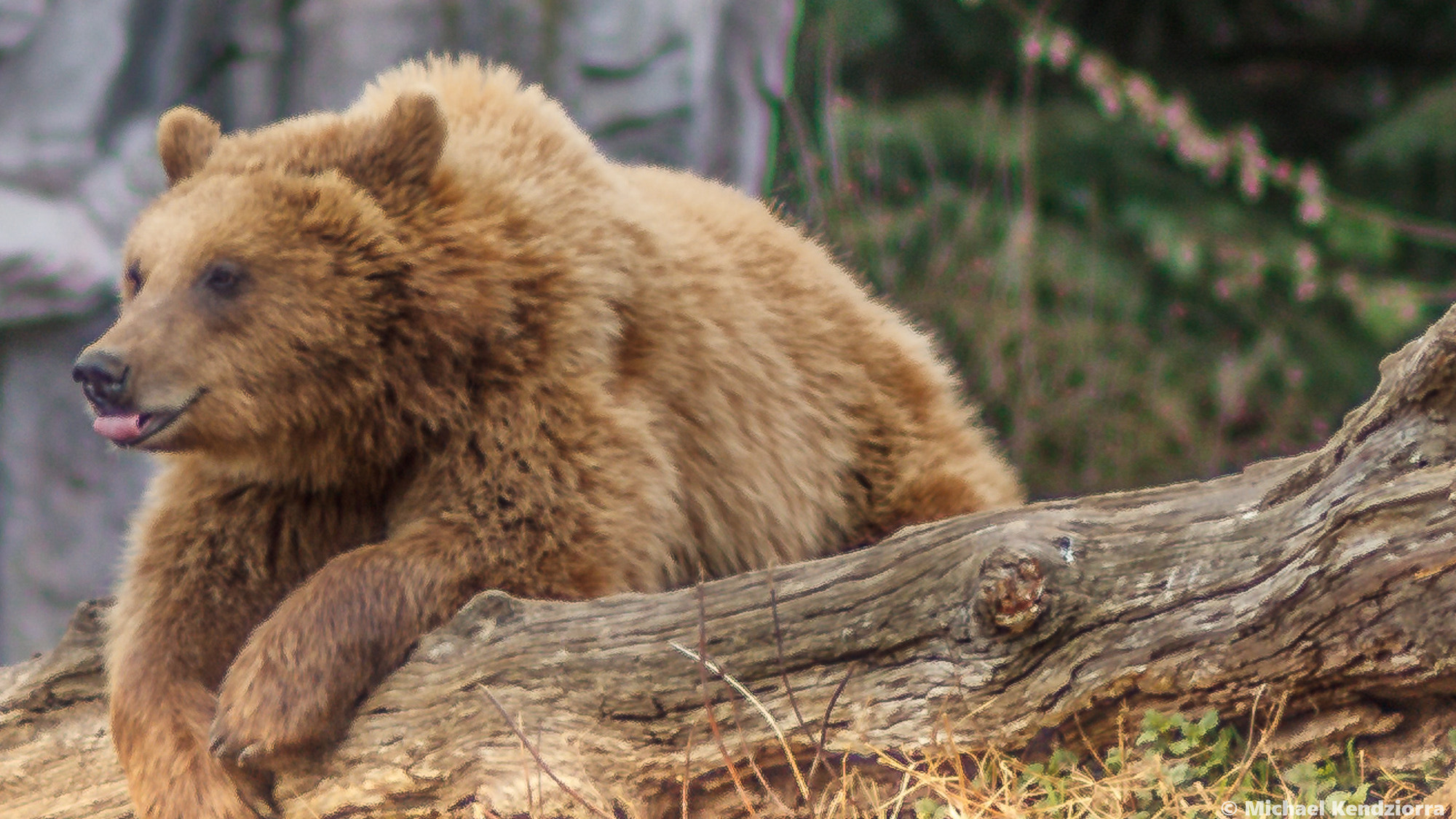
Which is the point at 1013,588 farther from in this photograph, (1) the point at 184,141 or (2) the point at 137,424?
(1) the point at 184,141

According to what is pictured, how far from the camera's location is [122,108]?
632 centimetres

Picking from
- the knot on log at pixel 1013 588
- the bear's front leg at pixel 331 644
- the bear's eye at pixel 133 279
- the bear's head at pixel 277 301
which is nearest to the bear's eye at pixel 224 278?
the bear's head at pixel 277 301

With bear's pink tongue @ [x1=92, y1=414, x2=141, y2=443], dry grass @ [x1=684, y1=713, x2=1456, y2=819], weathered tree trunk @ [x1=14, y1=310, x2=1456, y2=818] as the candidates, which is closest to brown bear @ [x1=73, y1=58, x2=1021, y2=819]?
bear's pink tongue @ [x1=92, y1=414, x2=141, y2=443]

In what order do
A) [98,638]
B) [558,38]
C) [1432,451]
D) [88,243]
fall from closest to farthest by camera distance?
[1432,451]
[98,638]
[88,243]
[558,38]

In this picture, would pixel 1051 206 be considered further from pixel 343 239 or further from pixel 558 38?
pixel 343 239

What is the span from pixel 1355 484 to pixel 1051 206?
584cm

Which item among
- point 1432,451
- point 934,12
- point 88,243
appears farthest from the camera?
point 934,12

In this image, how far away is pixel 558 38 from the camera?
6500 millimetres

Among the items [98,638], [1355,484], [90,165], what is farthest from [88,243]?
[1355,484]

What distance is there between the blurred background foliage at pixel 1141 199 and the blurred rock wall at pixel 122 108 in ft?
2.34

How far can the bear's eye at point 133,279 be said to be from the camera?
8.29 feet

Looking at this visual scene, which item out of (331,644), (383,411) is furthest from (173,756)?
(383,411)

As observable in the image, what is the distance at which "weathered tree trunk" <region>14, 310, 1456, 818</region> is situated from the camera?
181 centimetres

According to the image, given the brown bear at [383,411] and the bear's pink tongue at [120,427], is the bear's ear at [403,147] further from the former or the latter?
the bear's pink tongue at [120,427]
